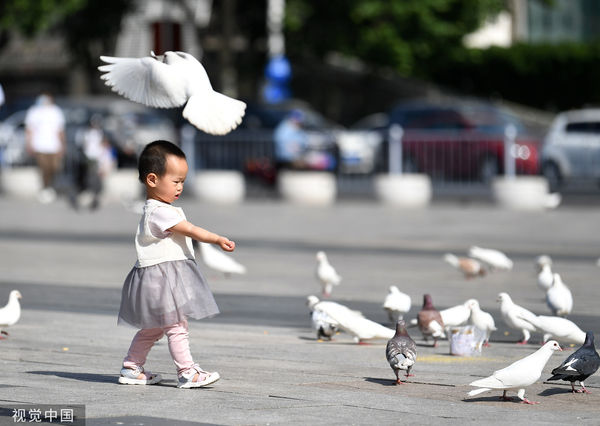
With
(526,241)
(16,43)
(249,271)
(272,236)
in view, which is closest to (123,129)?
(272,236)

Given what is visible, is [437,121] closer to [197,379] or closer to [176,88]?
[176,88]

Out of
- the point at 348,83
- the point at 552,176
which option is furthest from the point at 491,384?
the point at 348,83

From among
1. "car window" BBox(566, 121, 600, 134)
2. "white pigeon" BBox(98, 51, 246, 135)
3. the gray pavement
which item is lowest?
the gray pavement

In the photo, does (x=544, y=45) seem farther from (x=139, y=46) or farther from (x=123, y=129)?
(x=123, y=129)

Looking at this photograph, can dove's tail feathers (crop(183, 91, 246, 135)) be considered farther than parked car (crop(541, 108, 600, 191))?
No

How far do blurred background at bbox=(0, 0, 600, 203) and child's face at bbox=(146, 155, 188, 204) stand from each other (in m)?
8.58

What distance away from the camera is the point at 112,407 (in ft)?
21.7

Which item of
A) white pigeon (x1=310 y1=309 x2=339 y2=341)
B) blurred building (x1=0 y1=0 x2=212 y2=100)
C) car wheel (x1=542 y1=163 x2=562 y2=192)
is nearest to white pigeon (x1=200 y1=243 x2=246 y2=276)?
white pigeon (x1=310 y1=309 x2=339 y2=341)

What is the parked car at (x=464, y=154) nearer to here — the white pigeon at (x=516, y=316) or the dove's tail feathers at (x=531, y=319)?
the white pigeon at (x=516, y=316)

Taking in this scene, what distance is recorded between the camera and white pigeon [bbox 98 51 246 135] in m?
7.25

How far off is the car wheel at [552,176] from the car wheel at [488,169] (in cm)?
101

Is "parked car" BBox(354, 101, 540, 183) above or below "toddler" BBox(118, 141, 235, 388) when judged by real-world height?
above

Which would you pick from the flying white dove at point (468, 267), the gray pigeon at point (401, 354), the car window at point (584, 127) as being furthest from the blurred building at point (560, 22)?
the gray pigeon at point (401, 354)

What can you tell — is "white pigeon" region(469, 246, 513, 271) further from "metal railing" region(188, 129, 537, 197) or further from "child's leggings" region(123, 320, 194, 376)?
"metal railing" region(188, 129, 537, 197)
